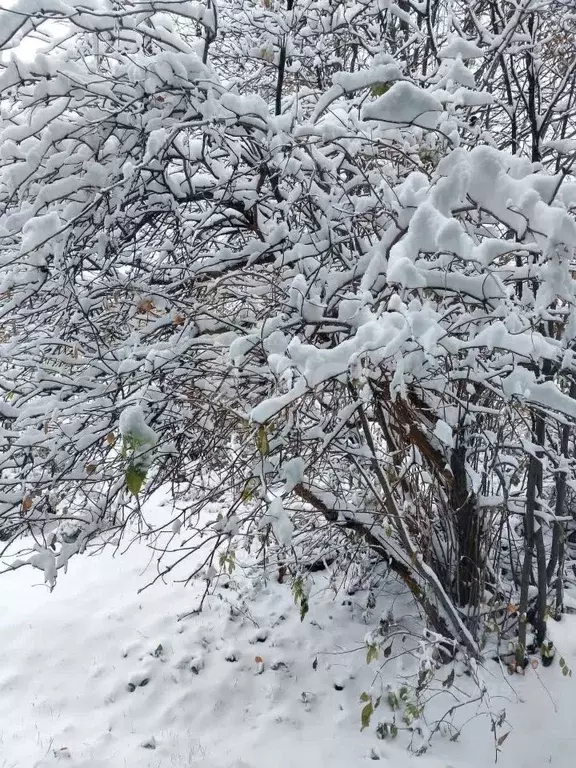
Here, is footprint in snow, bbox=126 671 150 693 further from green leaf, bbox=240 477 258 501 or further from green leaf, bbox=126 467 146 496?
green leaf, bbox=126 467 146 496

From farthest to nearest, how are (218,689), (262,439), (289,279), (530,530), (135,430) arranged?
(218,689) → (530,530) → (289,279) → (135,430) → (262,439)

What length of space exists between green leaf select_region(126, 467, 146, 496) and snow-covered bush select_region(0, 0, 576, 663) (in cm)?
2

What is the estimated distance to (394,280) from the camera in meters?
1.32

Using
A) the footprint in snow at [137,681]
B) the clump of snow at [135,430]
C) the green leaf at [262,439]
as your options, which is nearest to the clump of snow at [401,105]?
Answer: the green leaf at [262,439]

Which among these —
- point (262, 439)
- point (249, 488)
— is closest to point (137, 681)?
point (249, 488)

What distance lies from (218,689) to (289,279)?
10.6 ft

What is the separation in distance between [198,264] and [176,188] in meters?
0.47

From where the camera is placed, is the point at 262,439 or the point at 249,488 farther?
the point at 249,488

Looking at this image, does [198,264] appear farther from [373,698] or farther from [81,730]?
[81,730]

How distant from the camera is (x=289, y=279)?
102 inches

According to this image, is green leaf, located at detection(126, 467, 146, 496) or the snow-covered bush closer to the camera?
the snow-covered bush

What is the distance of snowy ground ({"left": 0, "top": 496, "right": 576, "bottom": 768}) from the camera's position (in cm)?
323

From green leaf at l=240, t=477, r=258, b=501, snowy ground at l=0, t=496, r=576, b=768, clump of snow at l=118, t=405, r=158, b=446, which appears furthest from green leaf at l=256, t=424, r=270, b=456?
snowy ground at l=0, t=496, r=576, b=768

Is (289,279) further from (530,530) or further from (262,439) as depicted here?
(530,530)
